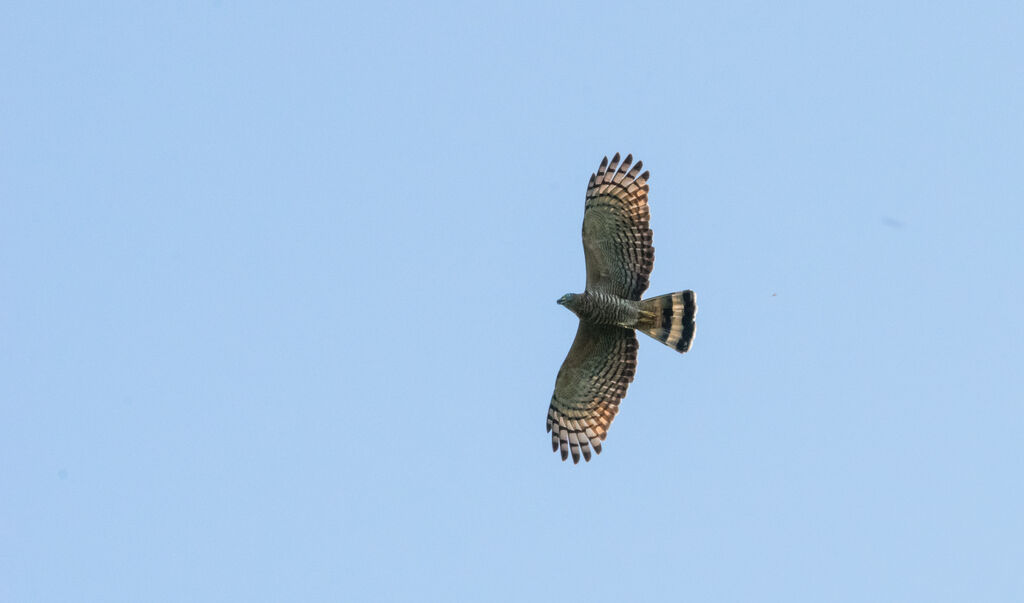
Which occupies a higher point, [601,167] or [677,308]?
[601,167]

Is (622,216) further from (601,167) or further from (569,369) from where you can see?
(569,369)

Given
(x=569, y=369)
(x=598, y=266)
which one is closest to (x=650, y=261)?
(x=598, y=266)

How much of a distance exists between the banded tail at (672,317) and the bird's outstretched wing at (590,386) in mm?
595

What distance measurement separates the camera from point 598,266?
17359 millimetres

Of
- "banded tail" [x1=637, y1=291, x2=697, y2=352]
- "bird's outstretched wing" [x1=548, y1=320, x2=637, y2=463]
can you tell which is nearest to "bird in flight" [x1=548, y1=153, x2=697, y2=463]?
"banded tail" [x1=637, y1=291, x2=697, y2=352]

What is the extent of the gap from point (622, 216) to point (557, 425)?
308cm

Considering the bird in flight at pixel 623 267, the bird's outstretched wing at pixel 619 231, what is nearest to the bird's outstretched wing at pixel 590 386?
the bird in flight at pixel 623 267

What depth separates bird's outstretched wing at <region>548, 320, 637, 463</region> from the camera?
18.0 meters

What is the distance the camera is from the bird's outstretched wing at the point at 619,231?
56.6 ft

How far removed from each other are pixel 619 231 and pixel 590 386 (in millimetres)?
2235

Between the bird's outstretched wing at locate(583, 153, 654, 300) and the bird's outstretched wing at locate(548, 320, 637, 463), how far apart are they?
2.62ft

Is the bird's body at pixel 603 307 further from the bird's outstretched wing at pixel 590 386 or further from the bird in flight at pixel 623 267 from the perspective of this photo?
the bird's outstretched wing at pixel 590 386

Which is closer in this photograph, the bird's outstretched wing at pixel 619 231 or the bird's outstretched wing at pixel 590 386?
the bird's outstretched wing at pixel 619 231

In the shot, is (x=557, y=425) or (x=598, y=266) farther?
(x=557, y=425)
